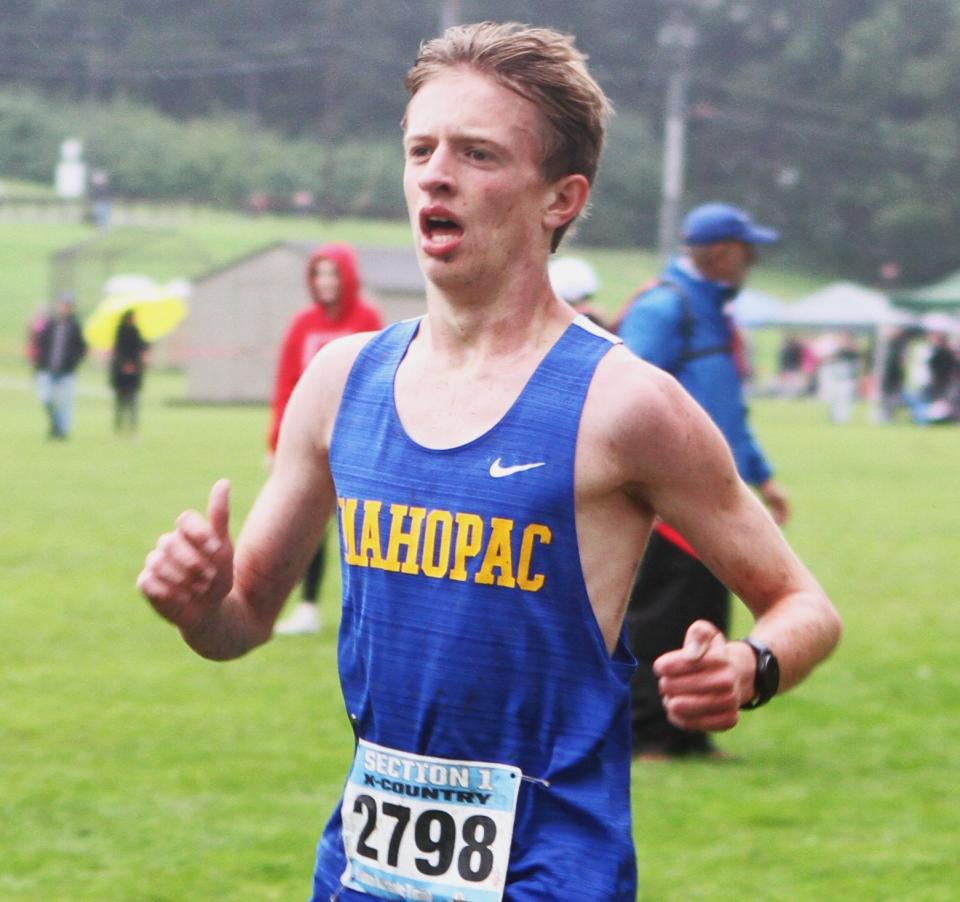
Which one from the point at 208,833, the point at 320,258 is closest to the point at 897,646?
the point at 320,258

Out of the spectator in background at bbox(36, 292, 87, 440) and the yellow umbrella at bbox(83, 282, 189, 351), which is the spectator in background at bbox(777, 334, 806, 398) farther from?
the spectator in background at bbox(36, 292, 87, 440)

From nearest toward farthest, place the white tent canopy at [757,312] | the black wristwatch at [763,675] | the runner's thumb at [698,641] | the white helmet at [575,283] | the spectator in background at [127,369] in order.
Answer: the runner's thumb at [698,641]
the black wristwatch at [763,675]
the white helmet at [575,283]
the spectator in background at [127,369]
the white tent canopy at [757,312]

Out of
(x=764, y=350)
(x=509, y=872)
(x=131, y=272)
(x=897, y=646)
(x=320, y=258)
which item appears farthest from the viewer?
(x=764, y=350)

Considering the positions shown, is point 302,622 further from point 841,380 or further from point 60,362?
point 841,380

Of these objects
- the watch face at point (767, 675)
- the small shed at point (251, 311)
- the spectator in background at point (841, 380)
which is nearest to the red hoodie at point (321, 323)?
the watch face at point (767, 675)

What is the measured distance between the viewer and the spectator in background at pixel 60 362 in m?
26.7

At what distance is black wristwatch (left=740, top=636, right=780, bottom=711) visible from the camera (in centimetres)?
279

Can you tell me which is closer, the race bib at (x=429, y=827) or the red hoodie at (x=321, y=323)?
the race bib at (x=429, y=827)

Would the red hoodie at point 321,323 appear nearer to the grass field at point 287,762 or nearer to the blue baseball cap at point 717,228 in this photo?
the grass field at point 287,762

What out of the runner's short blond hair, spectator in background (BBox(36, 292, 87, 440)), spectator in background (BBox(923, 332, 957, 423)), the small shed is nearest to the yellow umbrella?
spectator in background (BBox(36, 292, 87, 440))

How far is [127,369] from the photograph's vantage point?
28.0 metres

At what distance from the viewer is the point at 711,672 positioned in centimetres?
256

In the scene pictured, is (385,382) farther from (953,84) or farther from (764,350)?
(953,84)

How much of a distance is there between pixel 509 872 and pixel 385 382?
83 centimetres
